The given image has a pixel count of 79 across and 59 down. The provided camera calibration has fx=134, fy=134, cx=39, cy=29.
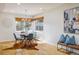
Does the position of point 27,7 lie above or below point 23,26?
above

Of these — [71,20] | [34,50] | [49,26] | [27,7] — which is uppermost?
[27,7]

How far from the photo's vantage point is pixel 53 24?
2.69m

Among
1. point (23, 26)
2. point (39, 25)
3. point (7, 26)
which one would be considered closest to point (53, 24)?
point (39, 25)

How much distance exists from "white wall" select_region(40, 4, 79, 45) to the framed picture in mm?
78

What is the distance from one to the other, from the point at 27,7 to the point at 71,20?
90 cm

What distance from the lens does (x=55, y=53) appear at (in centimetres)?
265

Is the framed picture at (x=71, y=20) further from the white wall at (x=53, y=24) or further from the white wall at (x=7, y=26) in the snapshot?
the white wall at (x=7, y=26)

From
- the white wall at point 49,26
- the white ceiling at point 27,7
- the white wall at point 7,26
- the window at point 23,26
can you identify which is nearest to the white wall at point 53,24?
the white wall at point 49,26

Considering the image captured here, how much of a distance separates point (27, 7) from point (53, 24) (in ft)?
2.03

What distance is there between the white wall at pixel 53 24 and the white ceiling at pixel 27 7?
0.10 m

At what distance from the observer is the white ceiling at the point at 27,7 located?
2605 millimetres

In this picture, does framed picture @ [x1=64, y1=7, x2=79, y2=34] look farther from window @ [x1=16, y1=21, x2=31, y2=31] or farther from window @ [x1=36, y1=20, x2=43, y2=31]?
window @ [x1=16, y1=21, x2=31, y2=31]

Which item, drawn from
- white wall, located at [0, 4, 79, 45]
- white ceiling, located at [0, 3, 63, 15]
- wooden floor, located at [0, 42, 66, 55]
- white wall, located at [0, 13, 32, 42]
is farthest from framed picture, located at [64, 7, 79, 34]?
white wall, located at [0, 13, 32, 42]

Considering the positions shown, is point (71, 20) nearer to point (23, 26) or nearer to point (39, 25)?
point (39, 25)
